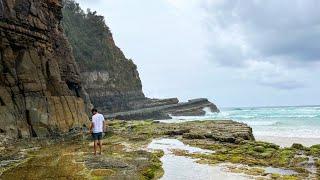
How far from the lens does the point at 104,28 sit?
128m

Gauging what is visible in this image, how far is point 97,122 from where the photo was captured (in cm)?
Result: 2720

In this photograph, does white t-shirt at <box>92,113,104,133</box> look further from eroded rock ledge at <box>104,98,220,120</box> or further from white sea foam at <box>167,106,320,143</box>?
eroded rock ledge at <box>104,98,220,120</box>

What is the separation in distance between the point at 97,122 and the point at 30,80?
1532 centimetres

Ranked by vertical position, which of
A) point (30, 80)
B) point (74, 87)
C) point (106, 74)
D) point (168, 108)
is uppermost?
point (106, 74)

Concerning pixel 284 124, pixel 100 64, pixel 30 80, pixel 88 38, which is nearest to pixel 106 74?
pixel 100 64

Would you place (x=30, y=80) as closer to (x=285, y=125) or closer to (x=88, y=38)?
(x=285, y=125)

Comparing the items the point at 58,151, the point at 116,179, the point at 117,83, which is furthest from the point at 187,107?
the point at 116,179

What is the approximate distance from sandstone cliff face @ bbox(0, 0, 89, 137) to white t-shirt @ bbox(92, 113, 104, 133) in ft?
35.0

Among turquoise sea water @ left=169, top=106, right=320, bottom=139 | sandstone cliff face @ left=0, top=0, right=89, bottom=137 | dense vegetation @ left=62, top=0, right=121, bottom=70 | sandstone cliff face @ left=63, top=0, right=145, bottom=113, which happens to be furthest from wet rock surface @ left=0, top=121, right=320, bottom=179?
dense vegetation @ left=62, top=0, right=121, bottom=70

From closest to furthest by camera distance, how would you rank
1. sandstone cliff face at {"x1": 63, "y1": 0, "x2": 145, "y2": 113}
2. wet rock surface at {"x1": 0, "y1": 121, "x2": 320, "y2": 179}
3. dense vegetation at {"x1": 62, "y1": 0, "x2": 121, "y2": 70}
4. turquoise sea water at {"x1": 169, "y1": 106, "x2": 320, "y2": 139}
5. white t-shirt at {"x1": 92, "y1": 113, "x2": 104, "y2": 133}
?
wet rock surface at {"x1": 0, "y1": 121, "x2": 320, "y2": 179}, white t-shirt at {"x1": 92, "y1": 113, "x2": 104, "y2": 133}, turquoise sea water at {"x1": 169, "y1": 106, "x2": 320, "y2": 139}, sandstone cliff face at {"x1": 63, "y1": 0, "x2": 145, "y2": 113}, dense vegetation at {"x1": 62, "y1": 0, "x2": 121, "y2": 70}

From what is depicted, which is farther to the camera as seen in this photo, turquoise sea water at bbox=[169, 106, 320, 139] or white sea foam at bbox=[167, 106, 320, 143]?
white sea foam at bbox=[167, 106, 320, 143]

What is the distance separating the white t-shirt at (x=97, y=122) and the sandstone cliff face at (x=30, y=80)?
10656mm

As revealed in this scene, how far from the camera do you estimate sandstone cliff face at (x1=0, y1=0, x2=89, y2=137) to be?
3738 cm

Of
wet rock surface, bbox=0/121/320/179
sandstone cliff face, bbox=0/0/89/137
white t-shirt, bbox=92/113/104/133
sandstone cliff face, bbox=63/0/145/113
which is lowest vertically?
wet rock surface, bbox=0/121/320/179
